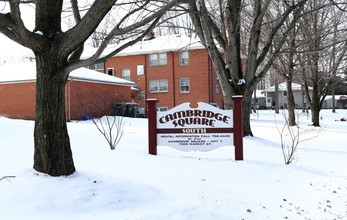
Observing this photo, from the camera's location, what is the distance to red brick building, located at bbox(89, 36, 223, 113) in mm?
26266

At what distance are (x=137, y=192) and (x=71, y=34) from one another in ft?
8.37

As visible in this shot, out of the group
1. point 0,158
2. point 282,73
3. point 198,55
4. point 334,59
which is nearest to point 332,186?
point 0,158

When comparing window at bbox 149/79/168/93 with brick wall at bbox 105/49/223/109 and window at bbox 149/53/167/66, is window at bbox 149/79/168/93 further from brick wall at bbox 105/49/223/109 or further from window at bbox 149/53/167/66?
window at bbox 149/53/167/66

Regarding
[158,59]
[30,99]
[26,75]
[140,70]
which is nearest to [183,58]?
[158,59]

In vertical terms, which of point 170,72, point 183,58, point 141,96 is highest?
point 183,58

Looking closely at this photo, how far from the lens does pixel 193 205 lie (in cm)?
373

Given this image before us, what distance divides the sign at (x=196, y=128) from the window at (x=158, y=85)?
2075 centimetres

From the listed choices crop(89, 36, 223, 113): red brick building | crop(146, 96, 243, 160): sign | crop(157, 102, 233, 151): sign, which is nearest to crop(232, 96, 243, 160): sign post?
crop(146, 96, 243, 160): sign

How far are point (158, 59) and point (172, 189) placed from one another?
24.4m

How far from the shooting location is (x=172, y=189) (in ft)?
14.0

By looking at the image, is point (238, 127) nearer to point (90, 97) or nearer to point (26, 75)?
point (90, 97)

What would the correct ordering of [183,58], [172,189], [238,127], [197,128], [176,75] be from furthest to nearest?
[176,75] → [183,58] → [197,128] → [238,127] → [172,189]

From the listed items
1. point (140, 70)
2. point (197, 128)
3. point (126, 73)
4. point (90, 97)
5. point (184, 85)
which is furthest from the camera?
point (126, 73)

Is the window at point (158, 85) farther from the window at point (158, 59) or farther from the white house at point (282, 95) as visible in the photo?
the white house at point (282, 95)
